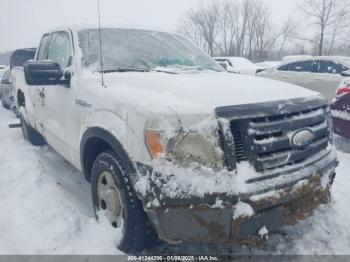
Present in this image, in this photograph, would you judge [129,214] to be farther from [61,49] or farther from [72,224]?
[61,49]

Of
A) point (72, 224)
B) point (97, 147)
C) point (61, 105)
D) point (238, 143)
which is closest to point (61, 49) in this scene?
point (61, 105)

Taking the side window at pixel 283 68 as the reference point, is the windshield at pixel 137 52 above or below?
above

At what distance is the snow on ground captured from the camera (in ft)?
9.00

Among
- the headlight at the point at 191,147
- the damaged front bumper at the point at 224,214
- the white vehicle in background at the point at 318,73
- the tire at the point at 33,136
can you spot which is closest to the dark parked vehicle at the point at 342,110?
the white vehicle in background at the point at 318,73

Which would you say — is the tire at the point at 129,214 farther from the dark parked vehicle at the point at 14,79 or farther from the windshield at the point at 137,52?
the dark parked vehicle at the point at 14,79

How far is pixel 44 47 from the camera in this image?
185 inches

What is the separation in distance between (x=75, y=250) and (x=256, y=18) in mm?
46192

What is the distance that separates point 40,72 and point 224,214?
2141 mm

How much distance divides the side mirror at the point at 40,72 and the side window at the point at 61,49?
34 centimetres

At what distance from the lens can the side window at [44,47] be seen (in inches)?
179

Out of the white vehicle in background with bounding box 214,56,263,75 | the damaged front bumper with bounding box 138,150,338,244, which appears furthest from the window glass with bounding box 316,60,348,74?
the white vehicle in background with bounding box 214,56,263,75

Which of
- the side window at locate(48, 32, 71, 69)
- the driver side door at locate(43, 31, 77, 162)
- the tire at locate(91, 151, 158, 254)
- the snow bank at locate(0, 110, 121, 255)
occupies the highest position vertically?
the side window at locate(48, 32, 71, 69)

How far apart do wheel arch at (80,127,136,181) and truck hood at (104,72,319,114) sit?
0.99 ft

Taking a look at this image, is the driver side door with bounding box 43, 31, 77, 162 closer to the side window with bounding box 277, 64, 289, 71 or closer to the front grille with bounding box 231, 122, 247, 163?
the front grille with bounding box 231, 122, 247, 163
